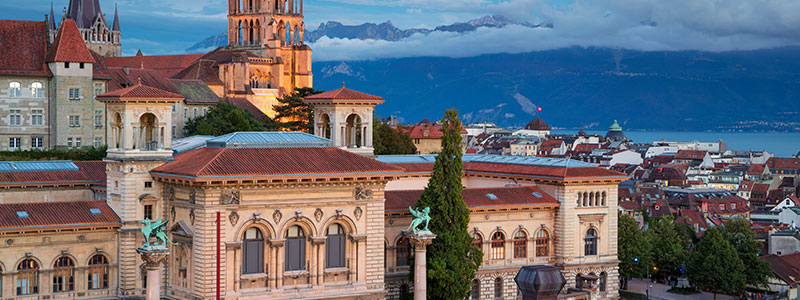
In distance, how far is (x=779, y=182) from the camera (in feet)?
585

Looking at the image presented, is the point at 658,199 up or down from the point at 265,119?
down

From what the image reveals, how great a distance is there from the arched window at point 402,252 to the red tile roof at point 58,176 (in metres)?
17.3

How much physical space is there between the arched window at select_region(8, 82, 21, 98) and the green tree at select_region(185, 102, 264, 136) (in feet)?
66.9

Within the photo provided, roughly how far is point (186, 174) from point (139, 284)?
7.39m

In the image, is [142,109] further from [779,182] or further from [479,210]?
[779,182]

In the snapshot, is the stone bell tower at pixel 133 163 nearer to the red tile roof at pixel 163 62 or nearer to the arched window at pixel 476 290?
the arched window at pixel 476 290

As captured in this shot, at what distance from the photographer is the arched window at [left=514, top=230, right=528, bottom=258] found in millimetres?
66938

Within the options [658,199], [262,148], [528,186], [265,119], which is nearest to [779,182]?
[658,199]

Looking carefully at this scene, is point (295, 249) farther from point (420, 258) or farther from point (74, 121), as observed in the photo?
point (74, 121)

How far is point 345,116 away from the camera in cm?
6406

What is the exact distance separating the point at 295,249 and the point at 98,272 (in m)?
9.94

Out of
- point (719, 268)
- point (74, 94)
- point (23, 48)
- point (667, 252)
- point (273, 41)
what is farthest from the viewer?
point (273, 41)

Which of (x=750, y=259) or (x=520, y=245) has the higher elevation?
(x=520, y=245)

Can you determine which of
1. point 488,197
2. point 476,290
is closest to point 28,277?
point 476,290
